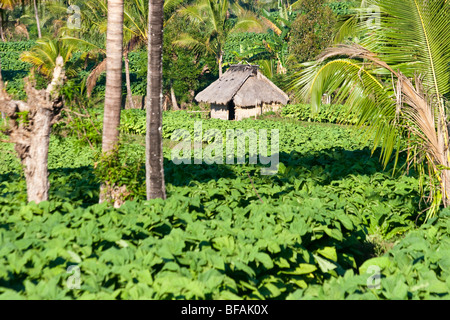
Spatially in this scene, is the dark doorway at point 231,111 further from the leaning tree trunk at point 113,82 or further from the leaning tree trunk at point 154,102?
the leaning tree trunk at point 154,102

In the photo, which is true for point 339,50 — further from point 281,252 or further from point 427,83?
point 281,252

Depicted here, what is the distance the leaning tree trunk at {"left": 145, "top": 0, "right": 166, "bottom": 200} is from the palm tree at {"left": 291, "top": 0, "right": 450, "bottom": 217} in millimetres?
2815

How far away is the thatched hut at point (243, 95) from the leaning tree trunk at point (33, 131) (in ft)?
77.2

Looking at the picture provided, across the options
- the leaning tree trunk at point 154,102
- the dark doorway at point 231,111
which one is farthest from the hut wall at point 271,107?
the leaning tree trunk at point 154,102

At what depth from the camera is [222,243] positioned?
511cm

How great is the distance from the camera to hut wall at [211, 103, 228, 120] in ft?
104

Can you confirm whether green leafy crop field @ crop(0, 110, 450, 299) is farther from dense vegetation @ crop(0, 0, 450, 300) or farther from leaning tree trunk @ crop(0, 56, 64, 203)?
leaning tree trunk @ crop(0, 56, 64, 203)

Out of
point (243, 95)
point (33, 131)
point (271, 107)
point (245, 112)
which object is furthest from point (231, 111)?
point (33, 131)

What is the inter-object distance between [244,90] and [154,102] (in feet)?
81.0

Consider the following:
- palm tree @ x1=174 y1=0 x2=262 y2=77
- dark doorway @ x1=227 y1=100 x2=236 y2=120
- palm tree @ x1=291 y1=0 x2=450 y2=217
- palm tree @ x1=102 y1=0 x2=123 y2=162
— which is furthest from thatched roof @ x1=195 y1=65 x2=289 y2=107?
palm tree @ x1=102 y1=0 x2=123 y2=162

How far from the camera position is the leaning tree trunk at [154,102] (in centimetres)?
704

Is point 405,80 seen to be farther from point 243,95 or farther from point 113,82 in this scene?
point 243,95
